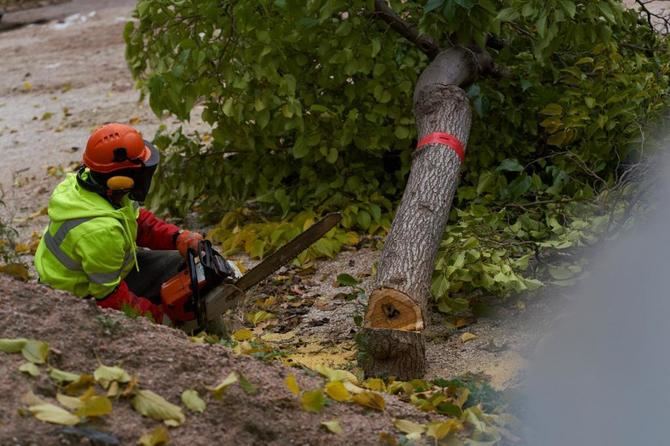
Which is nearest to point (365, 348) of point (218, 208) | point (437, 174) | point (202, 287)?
point (202, 287)

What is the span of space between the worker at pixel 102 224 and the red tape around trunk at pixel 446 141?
56.9 inches

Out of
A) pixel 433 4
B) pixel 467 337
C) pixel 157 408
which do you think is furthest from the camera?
pixel 433 4

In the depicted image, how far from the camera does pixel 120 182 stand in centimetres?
435

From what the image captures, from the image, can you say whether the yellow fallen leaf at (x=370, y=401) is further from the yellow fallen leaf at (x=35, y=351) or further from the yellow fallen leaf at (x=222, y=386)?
the yellow fallen leaf at (x=35, y=351)

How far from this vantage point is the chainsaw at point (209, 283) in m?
4.53

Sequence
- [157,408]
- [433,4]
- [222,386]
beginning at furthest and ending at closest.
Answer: [433,4], [222,386], [157,408]

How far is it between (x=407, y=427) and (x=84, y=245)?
5.23 ft

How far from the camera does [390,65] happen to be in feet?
19.4

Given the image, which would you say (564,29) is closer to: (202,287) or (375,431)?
(202,287)

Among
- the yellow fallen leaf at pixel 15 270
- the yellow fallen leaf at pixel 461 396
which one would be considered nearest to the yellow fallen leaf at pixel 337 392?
the yellow fallen leaf at pixel 461 396

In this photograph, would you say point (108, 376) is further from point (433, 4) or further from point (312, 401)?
point (433, 4)

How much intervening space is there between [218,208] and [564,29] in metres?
2.52

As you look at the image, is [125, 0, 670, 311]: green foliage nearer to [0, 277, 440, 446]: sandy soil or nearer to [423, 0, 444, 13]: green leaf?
[423, 0, 444, 13]: green leaf

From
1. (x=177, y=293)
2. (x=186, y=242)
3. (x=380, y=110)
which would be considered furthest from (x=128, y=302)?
(x=380, y=110)
